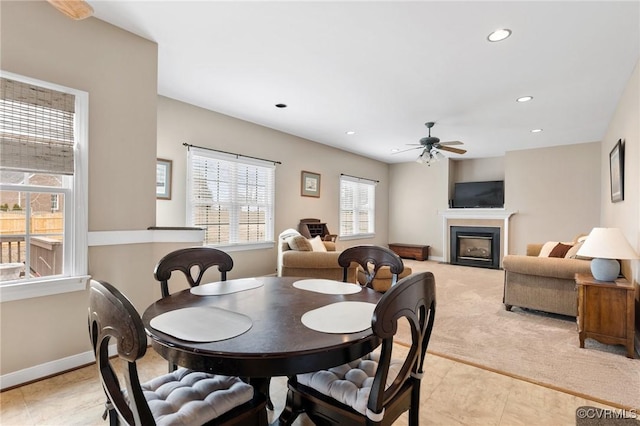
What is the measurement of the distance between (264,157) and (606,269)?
4463 mm

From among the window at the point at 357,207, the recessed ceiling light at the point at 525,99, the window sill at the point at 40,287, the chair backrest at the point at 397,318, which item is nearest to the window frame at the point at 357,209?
the window at the point at 357,207

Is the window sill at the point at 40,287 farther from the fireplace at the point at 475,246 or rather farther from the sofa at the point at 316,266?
the fireplace at the point at 475,246

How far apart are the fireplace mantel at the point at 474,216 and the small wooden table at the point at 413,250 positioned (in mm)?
455

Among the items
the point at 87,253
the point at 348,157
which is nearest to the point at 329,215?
the point at 348,157

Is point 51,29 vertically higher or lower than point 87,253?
higher

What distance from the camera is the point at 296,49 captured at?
2764 mm

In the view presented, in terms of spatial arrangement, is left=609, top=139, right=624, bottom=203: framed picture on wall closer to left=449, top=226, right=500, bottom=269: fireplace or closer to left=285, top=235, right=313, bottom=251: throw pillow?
left=449, top=226, right=500, bottom=269: fireplace

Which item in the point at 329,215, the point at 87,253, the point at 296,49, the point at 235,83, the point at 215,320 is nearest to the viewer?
the point at 215,320

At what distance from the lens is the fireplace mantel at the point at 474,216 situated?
6.89 m

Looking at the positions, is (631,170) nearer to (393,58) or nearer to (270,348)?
(393,58)

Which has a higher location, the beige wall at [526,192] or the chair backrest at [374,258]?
the beige wall at [526,192]

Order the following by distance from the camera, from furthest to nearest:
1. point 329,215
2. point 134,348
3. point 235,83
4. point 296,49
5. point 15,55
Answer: point 329,215 → point 235,83 → point 296,49 → point 15,55 → point 134,348

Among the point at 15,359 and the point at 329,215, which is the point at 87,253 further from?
the point at 329,215

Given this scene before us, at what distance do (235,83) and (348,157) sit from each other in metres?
4.03
